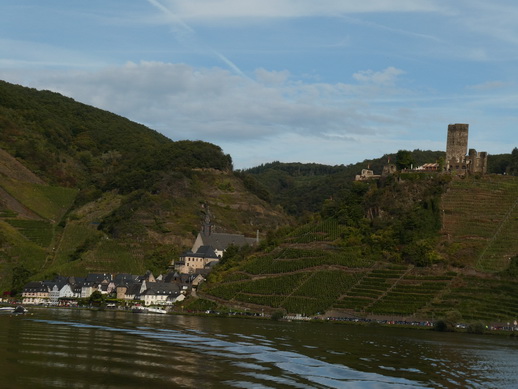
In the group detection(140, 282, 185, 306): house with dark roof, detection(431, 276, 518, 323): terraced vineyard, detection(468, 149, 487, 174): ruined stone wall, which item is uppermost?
detection(468, 149, 487, 174): ruined stone wall

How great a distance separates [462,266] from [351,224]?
24.6 m

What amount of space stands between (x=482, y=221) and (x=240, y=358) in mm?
66746

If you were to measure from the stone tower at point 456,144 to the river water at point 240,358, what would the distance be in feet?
161

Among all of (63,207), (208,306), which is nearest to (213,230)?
(63,207)

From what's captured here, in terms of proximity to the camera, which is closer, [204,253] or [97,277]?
[97,277]

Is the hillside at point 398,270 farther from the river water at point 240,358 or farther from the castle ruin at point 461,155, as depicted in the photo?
the river water at point 240,358

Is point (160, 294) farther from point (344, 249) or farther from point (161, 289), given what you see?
point (344, 249)

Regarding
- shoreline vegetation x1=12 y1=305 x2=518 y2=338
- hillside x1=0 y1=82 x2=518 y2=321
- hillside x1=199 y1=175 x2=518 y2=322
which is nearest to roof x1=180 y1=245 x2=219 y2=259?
hillside x1=0 y1=82 x2=518 y2=321

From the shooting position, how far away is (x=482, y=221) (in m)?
109

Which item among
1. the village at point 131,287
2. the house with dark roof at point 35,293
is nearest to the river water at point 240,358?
the village at point 131,287

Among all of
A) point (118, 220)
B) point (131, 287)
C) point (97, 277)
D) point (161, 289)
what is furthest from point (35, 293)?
point (118, 220)

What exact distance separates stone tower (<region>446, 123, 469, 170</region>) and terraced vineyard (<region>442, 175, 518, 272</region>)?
5.17 metres

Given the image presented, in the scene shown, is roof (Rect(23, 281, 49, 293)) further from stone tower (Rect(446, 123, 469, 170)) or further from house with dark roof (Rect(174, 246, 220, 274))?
stone tower (Rect(446, 123, 469, 170))

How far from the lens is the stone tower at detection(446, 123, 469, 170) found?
122 metres
